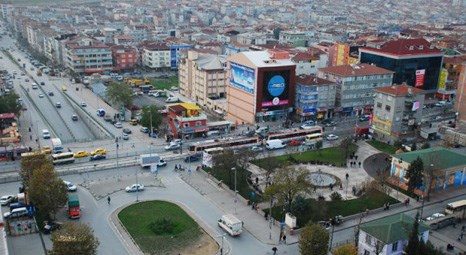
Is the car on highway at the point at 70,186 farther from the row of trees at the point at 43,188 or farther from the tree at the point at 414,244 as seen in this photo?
the tree at the point at 414,244

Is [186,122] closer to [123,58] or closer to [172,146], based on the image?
[172,146]

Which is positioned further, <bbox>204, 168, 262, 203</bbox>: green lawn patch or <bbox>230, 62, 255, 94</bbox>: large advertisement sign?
<bbox>230, 62, 255, 94</bbox>: large advertisement sign

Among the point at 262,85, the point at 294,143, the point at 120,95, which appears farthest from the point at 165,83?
the point at 294,143

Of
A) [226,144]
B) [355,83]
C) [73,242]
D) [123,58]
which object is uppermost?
[355,83]

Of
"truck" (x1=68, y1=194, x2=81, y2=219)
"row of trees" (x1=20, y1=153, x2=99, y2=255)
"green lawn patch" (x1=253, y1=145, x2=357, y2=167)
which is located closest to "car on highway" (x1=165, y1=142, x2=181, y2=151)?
"green lawn patch" (x1=253, y1=145, x2=357, y2=167)

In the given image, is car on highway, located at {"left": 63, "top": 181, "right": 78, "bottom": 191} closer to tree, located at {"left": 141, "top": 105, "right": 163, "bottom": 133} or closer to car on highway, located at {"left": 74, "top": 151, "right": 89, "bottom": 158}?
car on highway, located at {"left": 74, "top": 151, "right": 89, "bottom": 158}

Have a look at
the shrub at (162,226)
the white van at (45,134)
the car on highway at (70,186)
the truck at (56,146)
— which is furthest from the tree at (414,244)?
the white van at (45,134)

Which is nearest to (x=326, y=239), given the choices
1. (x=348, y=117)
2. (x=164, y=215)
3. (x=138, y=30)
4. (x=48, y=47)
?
(x=164, y=215)

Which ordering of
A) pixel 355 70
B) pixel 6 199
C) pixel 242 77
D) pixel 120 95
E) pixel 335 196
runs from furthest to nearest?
1. pixel 355 70
2. pixel 120 95
3. pixel 242 77
4. pixel 335 196
5. pixel 6 199
